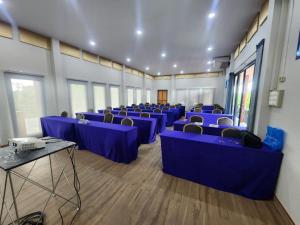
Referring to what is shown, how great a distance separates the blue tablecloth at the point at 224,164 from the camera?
1989 mm

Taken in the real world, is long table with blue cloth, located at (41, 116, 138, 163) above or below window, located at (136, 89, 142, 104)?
below

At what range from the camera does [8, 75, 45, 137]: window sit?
14.3 feet

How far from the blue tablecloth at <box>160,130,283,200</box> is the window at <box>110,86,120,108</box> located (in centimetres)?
680

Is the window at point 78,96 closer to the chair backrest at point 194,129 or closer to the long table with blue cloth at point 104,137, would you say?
the long table with blue cloth at point 104,137

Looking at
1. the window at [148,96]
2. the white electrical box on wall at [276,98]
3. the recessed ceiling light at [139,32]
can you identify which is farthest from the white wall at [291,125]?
the window at [148,96]

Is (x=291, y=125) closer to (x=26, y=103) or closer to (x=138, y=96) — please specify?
(x=26, y=103)

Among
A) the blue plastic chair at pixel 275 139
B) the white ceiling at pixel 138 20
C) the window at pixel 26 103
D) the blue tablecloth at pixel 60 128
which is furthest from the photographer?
the window at pixel 26 103

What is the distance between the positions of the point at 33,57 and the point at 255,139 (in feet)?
22.1

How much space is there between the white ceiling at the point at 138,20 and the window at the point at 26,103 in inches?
69.2

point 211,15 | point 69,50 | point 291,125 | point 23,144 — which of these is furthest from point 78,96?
point 291,125

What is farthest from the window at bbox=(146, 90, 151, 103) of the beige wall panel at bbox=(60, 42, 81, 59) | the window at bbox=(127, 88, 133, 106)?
the beige wall panel at bbox=(60, 42, 81, 59)

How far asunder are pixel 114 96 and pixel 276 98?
815 centimetres

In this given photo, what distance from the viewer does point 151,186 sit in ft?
7.82

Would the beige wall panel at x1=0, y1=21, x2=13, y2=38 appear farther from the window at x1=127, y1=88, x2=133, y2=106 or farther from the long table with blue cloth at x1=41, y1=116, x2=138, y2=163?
the window at x1=127, y1=88, x2=133, y2=106
